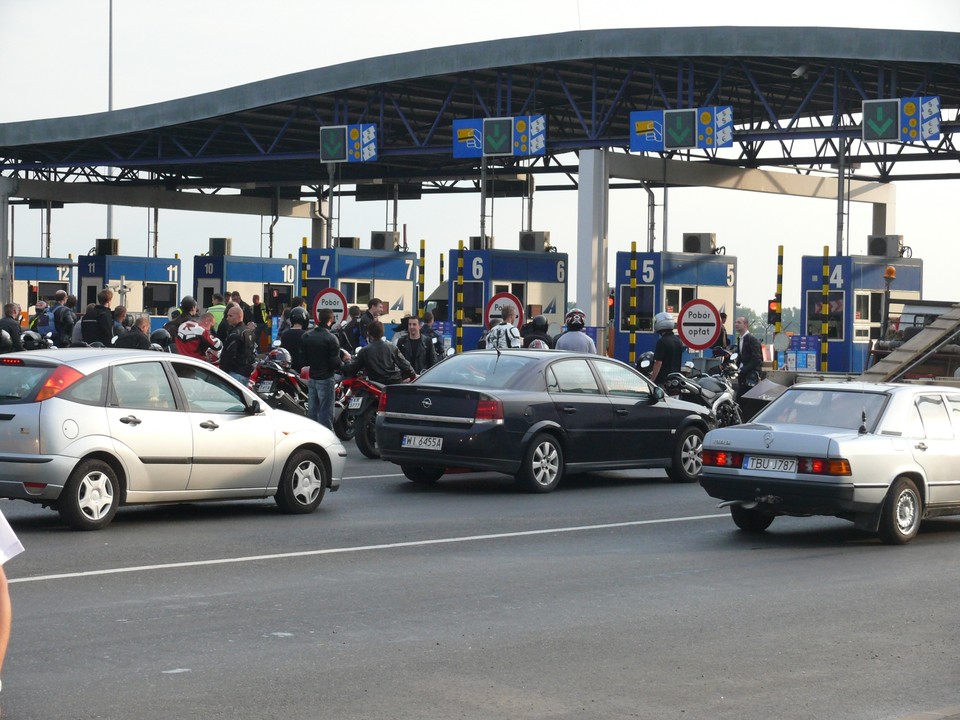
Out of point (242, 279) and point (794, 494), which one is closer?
point (794, 494)

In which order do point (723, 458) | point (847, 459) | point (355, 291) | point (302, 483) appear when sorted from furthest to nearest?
point (355, 291), point (302, 483), point (723, 458), point (847, 459)

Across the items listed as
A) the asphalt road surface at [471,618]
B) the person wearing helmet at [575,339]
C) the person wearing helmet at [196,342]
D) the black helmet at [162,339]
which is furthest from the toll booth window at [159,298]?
the asphalt road surface at [471,618]

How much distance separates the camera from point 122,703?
629cm

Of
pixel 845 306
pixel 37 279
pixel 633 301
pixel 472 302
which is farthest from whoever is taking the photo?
pixel 37 279

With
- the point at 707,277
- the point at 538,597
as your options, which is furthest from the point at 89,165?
the point at 538,597

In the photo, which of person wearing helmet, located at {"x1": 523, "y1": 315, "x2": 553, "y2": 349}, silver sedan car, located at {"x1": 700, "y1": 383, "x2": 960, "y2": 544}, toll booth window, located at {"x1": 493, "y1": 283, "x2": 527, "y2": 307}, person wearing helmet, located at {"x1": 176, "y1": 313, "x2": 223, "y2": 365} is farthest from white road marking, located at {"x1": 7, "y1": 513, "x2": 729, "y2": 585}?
toll booth window, located at {"x1": 493, "y1": 283, "x2": 527, "y2": 307}

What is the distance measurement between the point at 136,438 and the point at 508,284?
23.7 meters

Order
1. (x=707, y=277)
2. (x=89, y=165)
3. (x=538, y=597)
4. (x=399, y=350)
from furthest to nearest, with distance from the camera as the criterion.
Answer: (x=89, y=165)
(x=707, y=277)
(x=399, y=350)
(x=538, y=597)

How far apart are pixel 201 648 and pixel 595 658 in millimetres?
1926

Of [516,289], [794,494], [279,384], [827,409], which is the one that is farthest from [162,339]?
[516,289]

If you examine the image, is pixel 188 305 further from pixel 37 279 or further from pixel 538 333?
pixel 37 279

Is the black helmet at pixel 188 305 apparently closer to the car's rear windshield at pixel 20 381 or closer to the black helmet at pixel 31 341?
the black helmet at pixel 31 341

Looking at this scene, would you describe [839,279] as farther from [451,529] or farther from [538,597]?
[538,597]

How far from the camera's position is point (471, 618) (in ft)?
27.7
